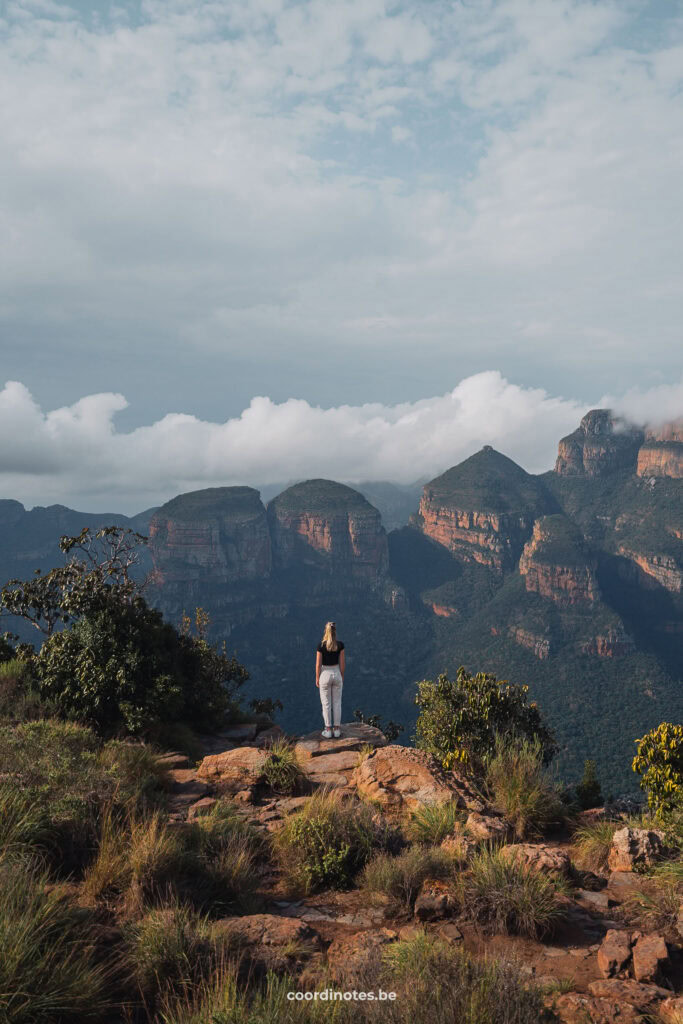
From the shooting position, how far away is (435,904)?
4957mm

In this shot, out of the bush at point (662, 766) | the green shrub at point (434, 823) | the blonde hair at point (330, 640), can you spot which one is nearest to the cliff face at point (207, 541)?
the blonde hair at point (330, 640)

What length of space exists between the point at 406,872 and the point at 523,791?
322 cm

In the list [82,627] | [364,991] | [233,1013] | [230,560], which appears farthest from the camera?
[230,560]

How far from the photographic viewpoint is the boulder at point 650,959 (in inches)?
158

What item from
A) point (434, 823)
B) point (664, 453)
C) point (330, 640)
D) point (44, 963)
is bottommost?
point (434, 823)

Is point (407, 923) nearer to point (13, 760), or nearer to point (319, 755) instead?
point (13, 760)

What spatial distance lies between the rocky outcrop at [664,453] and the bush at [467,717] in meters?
192

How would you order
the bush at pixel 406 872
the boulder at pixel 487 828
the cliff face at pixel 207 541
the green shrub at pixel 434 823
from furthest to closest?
the cliff face at pixel 207 541 → the green shrub at pixel 434 823 → the boulder at pixel 487 828 → the bush at pixel 406 872

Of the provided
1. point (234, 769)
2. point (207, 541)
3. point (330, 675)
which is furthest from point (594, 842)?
point (207, 541)

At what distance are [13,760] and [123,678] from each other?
4.83 m

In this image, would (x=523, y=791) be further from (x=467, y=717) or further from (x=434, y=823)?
(x=467, y=717)

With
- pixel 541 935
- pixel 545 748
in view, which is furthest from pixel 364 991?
pixel 545 748

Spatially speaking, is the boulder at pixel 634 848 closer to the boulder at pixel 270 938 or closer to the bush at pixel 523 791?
the bush at pixel 523 791

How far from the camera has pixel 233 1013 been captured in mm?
3248
